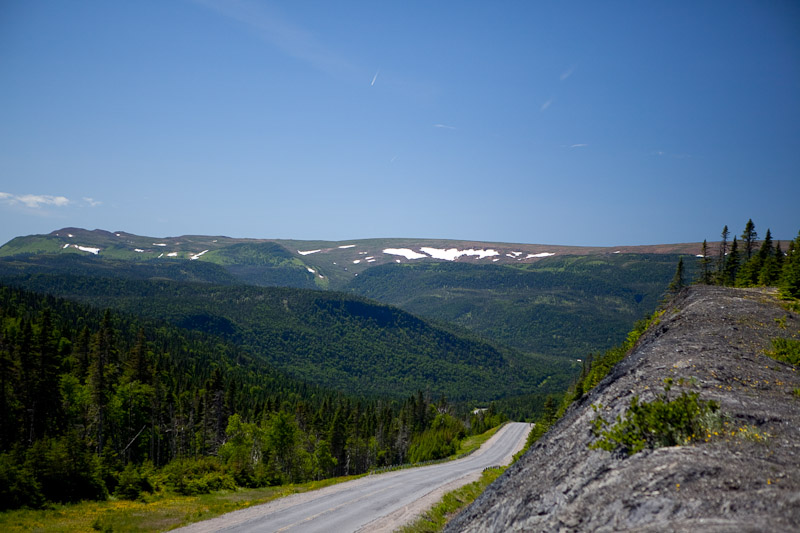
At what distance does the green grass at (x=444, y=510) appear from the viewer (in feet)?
71.8

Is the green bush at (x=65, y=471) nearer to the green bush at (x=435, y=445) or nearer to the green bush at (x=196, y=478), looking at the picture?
the green bush at (x=196, y=478)

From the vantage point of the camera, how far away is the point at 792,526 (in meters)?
5.23

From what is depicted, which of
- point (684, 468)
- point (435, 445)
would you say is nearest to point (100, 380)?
point (435, 445)

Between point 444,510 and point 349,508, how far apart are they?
5.71 metres

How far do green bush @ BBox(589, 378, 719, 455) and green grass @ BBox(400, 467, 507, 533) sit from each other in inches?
582

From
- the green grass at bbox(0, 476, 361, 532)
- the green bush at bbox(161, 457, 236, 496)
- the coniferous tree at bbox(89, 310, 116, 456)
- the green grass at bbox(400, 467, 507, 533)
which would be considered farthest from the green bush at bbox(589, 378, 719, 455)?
the coniferous tree at bbox(89, 310, 116, 456)

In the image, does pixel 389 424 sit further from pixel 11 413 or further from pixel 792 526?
pixel 792 526

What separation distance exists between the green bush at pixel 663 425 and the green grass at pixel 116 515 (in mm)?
22981

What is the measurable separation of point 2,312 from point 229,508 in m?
87.1

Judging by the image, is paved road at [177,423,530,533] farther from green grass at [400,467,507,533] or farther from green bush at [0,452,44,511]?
green bush at [0,452,44,511]

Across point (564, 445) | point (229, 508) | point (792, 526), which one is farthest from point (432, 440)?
point (792, 526)

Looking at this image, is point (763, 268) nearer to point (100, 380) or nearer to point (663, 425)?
point (663, 425)

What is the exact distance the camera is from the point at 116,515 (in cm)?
2578

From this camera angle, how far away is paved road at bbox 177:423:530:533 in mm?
22766
